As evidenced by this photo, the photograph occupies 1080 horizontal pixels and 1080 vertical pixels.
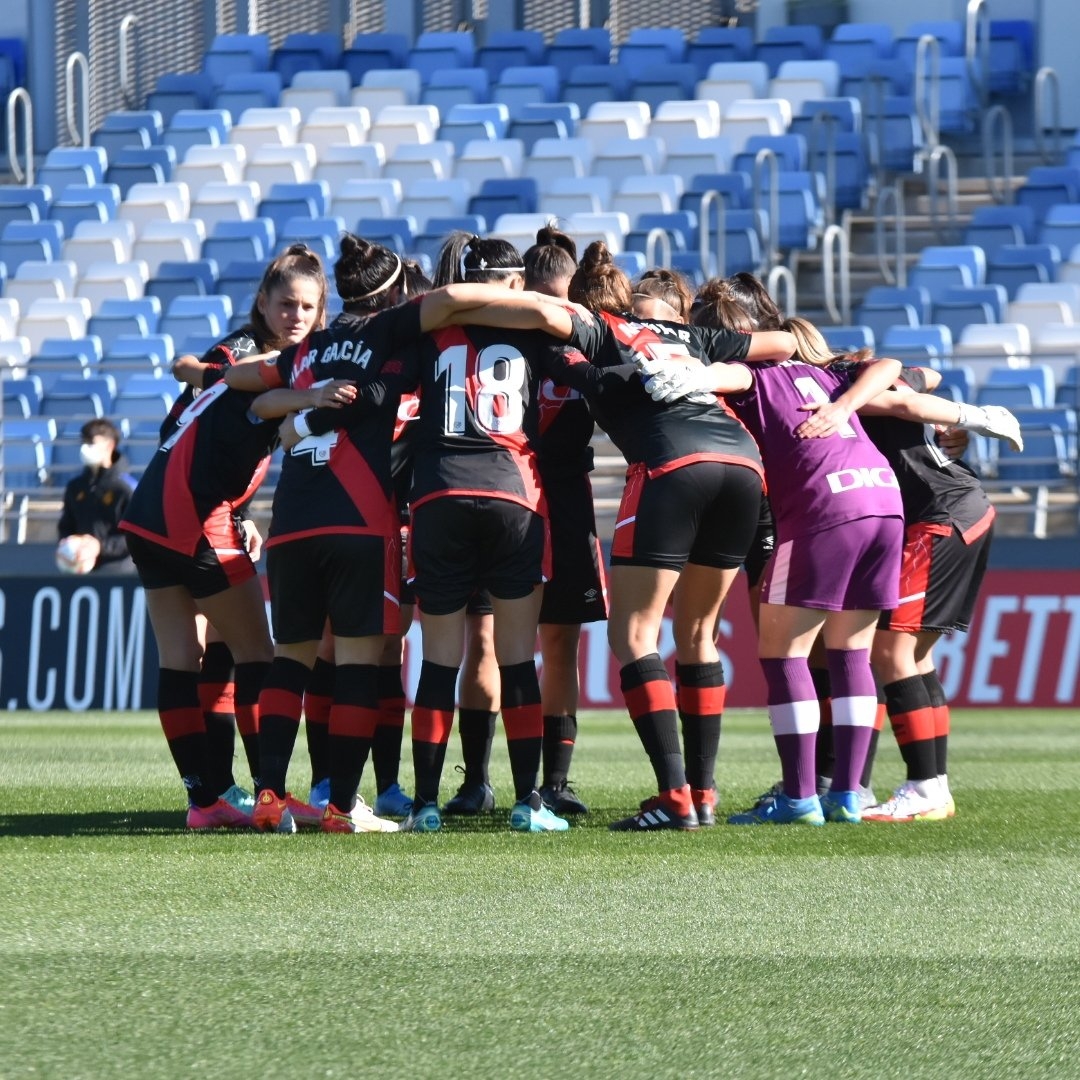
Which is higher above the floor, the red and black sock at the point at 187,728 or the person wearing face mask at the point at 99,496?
the red and black sock at the point at 187,728

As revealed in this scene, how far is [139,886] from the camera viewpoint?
480 centimetres

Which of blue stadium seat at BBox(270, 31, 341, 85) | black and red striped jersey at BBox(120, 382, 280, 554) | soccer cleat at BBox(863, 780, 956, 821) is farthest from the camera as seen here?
blue stadium seat at BBox(270, 31, 341, 85)

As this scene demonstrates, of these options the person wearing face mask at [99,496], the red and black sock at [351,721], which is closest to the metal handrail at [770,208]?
the person wearing face mask at [99,496]

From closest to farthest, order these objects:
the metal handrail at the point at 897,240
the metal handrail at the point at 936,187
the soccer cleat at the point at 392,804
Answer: the soccer cleat at the point at 392,804 → the metal handrail at the point at 897,240 → the metal handrail at the point at 936,187

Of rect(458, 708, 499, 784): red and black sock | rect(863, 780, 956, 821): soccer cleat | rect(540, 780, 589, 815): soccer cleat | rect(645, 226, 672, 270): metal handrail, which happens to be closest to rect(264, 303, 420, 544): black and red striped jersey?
rect(458, 708, 499, 784): red and black sock

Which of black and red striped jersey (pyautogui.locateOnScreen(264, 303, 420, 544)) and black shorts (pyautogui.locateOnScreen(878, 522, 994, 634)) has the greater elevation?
black and red striped jersey (pyautogui.locateOnScreen(264, 303, 420, 544))

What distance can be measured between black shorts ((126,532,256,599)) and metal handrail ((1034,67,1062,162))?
1390 cm

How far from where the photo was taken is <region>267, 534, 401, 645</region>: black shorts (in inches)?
229

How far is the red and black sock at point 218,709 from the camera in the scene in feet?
21.3

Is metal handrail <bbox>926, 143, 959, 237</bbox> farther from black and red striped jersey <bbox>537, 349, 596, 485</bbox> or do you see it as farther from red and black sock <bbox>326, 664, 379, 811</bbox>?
red and black sock <bbox>326, 664, 379, 811</bbox>

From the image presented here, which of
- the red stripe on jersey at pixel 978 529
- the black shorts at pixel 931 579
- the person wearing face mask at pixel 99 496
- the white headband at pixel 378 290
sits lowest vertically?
the person wearing face mask at pixel 99 496

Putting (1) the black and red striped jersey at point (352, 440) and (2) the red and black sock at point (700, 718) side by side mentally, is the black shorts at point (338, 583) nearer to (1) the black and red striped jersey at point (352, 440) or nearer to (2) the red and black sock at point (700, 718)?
Result: (1) the black and red striped jersey at point (352, 440)

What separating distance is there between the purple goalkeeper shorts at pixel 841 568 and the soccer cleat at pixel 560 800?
1071 mm

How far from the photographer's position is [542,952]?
13.0 feet
